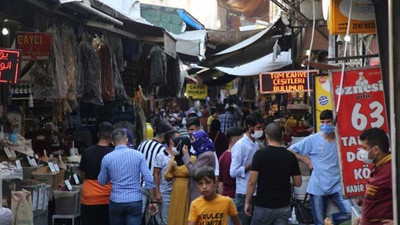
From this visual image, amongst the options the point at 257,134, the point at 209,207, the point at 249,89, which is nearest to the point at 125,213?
the point at 257,134

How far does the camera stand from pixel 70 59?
10.5 m

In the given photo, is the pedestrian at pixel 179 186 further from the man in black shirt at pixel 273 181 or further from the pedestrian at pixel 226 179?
the man in black shirt at pixel 273 181

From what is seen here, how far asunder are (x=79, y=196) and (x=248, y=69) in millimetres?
9466

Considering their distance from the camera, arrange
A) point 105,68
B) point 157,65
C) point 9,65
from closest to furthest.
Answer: point 9,65 → point 105,68 → point 157,65

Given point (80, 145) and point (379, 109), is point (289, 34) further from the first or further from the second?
point (379, 109)

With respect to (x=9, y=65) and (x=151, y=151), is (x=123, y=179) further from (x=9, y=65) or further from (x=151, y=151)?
(x=9, y=65)

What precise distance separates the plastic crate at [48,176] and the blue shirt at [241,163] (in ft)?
8.72

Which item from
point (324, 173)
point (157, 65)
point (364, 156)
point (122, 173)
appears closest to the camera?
point (364, 156)

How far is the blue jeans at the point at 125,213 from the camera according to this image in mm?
8797

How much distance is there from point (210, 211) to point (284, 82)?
24.3 feet

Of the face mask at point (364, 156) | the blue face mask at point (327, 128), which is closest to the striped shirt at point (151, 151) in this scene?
the blue face mask at point (327, 128)

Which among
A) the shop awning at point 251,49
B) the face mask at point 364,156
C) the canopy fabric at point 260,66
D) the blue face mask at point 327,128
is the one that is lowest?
Result: the face mask at point 364,156

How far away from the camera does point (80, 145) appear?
1359 cm

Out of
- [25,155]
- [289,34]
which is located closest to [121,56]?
[25,155]
